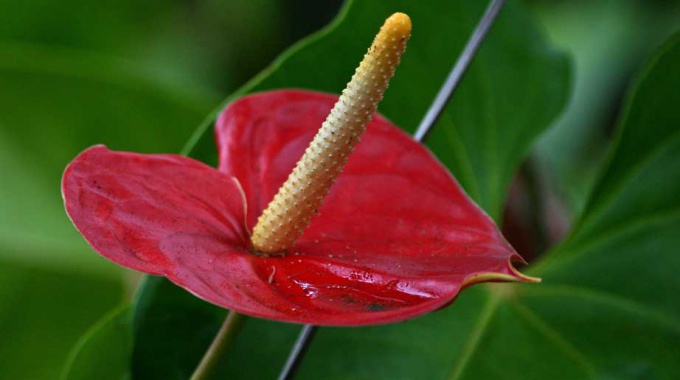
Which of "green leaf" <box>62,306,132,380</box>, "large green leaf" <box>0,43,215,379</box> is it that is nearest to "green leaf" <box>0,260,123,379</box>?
"large green leaf" <box>0,43,215,379</box>

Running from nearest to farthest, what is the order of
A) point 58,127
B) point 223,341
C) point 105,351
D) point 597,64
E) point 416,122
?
point 223,341
point 105,351
point 416,122
point 58,127
point 597,64

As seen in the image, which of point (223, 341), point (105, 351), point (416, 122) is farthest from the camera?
point (416, 122)

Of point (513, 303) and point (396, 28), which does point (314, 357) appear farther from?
point (396, 28)

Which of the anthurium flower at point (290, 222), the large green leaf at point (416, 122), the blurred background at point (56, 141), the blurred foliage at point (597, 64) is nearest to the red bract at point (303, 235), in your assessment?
the anthurium flower at point (290, 222)

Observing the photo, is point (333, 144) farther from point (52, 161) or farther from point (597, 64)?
point (597, 64)

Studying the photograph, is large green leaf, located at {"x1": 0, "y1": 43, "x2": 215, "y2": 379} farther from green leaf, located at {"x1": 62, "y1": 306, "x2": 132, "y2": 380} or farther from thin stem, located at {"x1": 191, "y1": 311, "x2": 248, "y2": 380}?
thin stem, located at {"x1": 191, "y1": 311, "x2": 248, "y2": 380}

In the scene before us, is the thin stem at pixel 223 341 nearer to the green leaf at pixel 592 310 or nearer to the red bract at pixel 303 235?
the red bract at pixel 303 235

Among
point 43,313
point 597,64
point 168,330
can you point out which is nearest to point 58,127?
point 43,313
